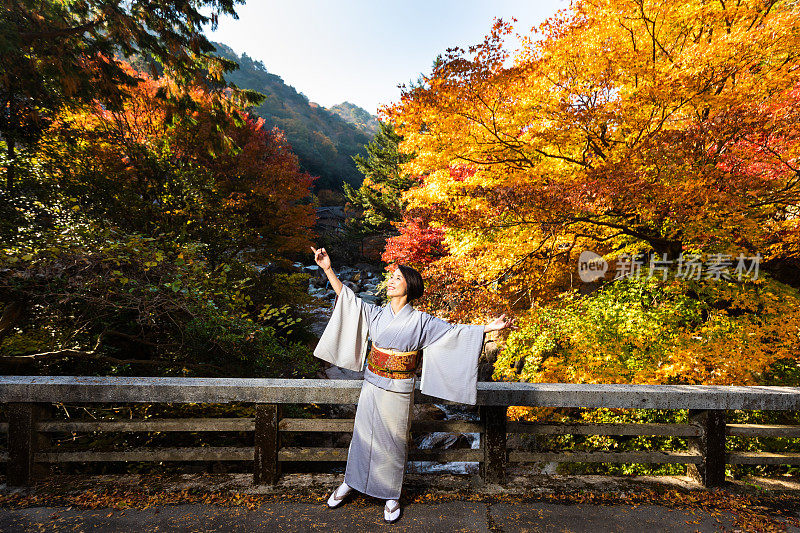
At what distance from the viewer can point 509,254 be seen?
6.23 metres

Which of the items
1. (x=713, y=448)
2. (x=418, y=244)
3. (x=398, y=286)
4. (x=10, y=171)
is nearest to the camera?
(x=398, y=286)

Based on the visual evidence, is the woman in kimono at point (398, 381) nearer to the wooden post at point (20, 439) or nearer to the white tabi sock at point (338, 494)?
the white tabi sock at point (338, 494)

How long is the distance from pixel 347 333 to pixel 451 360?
83 cm

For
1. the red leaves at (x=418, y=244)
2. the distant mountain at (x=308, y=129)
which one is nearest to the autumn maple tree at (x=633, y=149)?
the red leaves at (x=418, y=244)

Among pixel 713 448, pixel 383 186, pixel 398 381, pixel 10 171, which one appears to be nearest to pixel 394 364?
pixel 398 381

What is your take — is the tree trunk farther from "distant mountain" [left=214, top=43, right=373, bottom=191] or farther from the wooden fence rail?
"distant mountain" [left=214, top=43, right=373, bottom=191]

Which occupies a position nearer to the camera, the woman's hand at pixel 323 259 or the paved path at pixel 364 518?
the paved path at pixel 364 518

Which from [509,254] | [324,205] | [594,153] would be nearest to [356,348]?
[509,254]

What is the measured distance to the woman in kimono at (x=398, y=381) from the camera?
2.44 m

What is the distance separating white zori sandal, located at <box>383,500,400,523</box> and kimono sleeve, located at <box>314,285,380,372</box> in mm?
967

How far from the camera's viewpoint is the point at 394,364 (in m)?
2.45

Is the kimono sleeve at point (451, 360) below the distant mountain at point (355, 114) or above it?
below

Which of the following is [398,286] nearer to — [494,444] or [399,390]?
[399,390]

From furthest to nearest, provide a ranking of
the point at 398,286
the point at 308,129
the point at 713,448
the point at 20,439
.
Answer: the point at 308,129 < the point at 713,448 < the point at 20,439 < the point at 398,286
